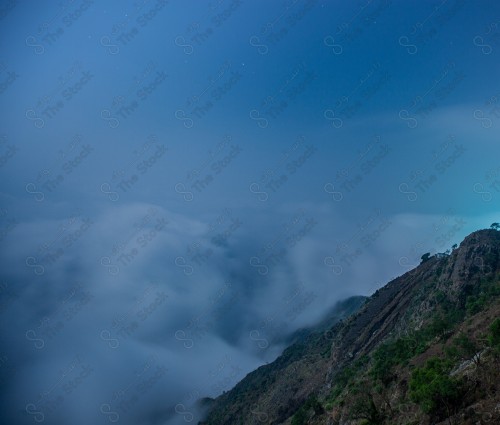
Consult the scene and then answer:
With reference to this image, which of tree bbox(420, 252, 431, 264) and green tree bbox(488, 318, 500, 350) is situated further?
tree bbox(420, 252, 431, 264)

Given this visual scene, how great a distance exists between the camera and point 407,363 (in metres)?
43.8

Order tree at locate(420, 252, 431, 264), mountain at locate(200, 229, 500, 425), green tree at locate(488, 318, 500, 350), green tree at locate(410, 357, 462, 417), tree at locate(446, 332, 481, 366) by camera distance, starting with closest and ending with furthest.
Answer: green tree at locate(410, 357, 462, 417) < mountain at locate(200, 229, 500, 425) < green tree at locate(488, 318, 500, 350) < tree at locate(446, 332, 481, 366) < tree at locate(420, 252, 431, 264)

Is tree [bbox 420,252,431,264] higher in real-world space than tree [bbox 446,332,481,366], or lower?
higher

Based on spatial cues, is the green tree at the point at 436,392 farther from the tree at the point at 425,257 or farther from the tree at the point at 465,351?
the tree at the point at 425,257

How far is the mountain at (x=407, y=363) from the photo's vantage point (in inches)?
1094

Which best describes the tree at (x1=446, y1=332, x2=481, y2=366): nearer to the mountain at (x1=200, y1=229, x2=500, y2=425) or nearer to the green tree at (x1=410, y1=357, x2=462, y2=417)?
the mountain at (x1=200, y1=229, x2=500, y2=425)

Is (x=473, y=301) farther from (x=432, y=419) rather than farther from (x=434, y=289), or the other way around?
(x=432, y=419)

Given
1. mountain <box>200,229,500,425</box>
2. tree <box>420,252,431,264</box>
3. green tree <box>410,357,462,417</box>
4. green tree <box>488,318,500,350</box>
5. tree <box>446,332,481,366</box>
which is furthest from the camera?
tree <box>420,252,431,264</box>

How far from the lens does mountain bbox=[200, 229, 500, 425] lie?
2780 centimetres

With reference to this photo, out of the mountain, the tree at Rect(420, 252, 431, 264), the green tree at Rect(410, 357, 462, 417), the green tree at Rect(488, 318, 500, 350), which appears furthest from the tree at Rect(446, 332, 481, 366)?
the tree at Rect(420, 252, 431, 264)

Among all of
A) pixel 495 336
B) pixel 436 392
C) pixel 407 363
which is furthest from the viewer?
pixel 407 363

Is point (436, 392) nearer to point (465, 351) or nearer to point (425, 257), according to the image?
point (465, 351)

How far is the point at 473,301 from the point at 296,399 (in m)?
39.6

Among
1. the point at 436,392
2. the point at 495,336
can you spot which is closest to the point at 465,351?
the point at 495,336
